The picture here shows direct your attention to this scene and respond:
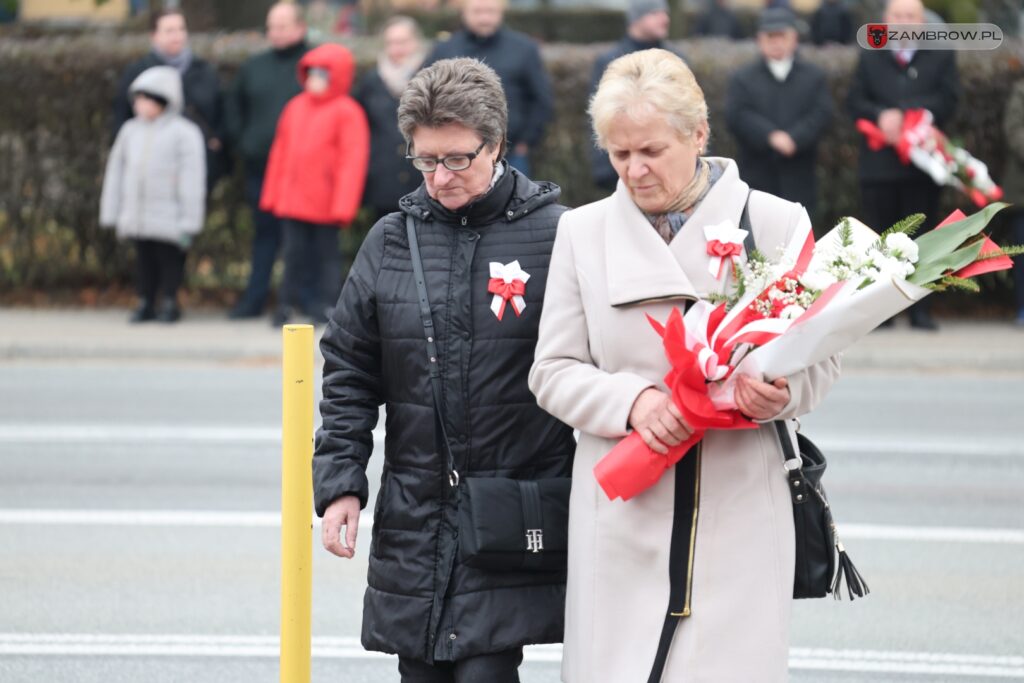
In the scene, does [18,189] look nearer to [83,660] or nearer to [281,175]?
[281,175]

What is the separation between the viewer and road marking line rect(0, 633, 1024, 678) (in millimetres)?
6035

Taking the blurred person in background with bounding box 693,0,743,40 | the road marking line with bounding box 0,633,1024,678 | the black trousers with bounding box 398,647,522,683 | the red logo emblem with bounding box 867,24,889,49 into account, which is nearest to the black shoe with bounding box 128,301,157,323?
the red logo emblem with bounding box 867,24,889,49

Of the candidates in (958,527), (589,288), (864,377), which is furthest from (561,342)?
(864,377)

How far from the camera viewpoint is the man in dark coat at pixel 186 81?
44.0 ft

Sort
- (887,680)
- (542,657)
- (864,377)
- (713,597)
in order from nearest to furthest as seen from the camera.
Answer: (713,597), (887,680), (542,657), (864,377)

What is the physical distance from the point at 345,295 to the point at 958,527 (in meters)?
4.58

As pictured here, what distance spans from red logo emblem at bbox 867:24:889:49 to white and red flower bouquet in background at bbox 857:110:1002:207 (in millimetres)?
662

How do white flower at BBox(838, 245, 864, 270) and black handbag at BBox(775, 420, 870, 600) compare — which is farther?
black handbag at BBox(775, 420, 870, 600)

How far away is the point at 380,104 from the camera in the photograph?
12.9 metres

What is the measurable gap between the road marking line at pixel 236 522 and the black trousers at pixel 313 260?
4934mm

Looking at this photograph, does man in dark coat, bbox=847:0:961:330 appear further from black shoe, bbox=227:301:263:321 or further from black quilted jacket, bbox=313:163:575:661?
black quilted jacket, bbox=313:163:575:661

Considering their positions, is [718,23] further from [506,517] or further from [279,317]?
[506,517]

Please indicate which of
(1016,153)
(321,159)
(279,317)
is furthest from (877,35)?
(279,317)

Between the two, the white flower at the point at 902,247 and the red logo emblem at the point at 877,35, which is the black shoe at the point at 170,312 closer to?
the red logo emblem at the point at 877,35
